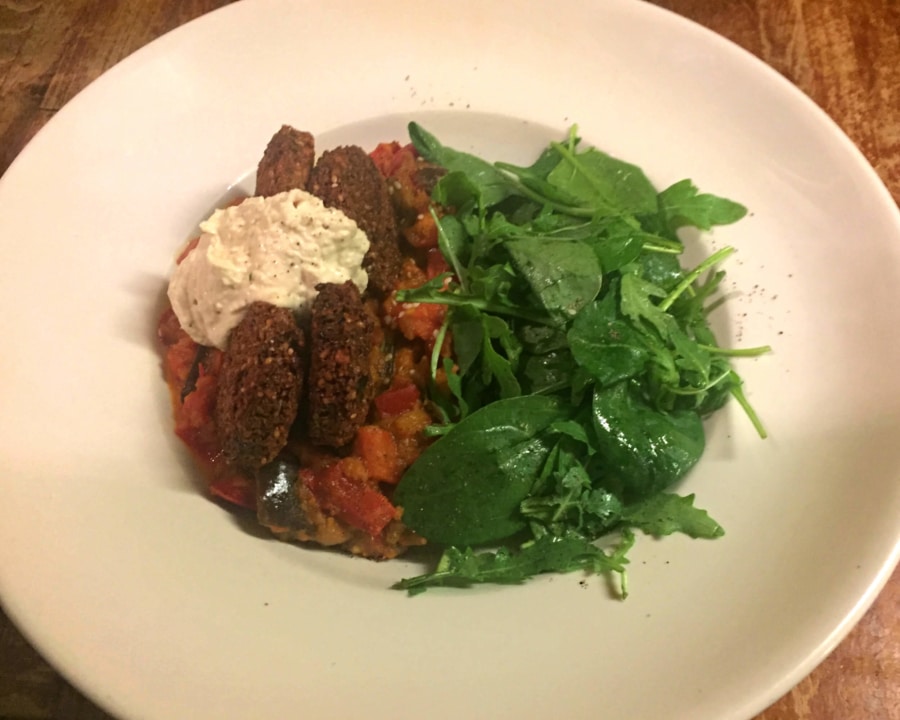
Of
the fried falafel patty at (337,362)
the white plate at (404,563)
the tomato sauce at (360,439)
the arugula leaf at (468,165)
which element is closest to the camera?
the white plate at (404,563)

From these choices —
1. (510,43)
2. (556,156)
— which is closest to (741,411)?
(556,156)

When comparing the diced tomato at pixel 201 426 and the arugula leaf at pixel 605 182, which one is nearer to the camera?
the diced tomato at pixel 201 426

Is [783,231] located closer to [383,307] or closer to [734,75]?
[734,75]

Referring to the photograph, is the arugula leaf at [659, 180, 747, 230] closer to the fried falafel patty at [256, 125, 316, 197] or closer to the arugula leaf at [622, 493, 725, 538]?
the arugula leaf at [622, 493, 725, 538]

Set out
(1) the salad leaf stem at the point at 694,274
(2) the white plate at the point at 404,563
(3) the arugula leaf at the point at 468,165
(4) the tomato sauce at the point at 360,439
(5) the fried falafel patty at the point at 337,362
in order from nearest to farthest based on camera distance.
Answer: (2) the white plate at the point at 404,563, (5) the fried falafel patty at the point at 337,362, (4) the tomato sauce at the point at 360,439, (1) the salad leaf stem at the point at 694,274, (3) the arugula leaf at the point at 468,165

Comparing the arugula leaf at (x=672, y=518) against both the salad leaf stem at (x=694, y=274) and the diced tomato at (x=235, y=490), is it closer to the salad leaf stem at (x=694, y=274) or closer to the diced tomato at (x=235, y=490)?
the salad leaf stem at (x=694, y=274)

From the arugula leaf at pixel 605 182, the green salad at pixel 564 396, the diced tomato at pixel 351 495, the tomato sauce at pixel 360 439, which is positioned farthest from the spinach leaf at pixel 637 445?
the arugula leaf at pixel 605 182
